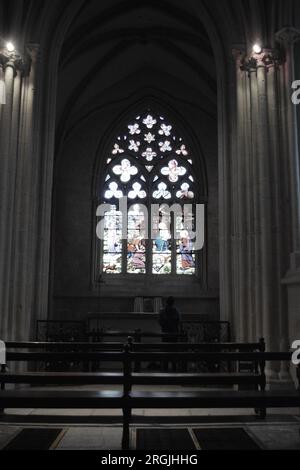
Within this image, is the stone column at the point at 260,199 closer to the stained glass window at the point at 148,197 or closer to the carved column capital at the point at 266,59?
the carved column capital at the point at 266,59

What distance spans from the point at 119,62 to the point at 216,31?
20.0 feet

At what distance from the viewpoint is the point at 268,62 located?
9883 millimetres

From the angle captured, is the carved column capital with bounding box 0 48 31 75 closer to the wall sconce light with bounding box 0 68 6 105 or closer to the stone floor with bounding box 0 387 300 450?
the wall sconce light with bounding box 0 68 6 105

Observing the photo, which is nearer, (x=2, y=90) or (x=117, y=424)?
(x=117, y=424)

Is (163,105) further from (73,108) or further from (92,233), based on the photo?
(92,233)

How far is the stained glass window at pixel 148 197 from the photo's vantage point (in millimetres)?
18094

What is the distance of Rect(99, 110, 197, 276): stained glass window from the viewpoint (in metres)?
18.1

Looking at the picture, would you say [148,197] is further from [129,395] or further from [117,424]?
[129,395]

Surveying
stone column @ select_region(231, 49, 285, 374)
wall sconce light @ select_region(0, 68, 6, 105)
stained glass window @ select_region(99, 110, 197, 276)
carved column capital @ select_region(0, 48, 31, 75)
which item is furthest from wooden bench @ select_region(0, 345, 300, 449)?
stained glass window @ select_region(99, 110, 197, 276)

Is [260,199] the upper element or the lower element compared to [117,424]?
upper

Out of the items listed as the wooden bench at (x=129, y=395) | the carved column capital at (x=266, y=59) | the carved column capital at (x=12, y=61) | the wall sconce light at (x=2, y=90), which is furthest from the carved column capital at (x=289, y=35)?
the wooden bench at (x=129, y=395)

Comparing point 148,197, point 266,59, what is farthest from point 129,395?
point 148,197

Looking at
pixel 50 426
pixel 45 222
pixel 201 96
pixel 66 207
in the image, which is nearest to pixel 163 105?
pixel 201 96

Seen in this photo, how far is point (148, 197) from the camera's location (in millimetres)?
18625
